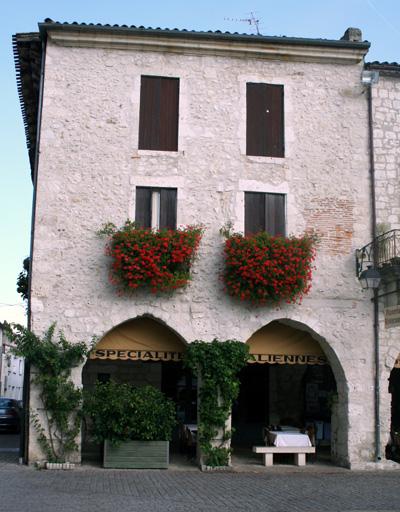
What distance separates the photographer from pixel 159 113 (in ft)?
49.5

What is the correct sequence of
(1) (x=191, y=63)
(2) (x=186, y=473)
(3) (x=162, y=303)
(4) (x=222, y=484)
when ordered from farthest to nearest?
(1) (x=191, y=63) < (3) (x=162, y=303) < (2) (x=186, y=473) < (4) (x=222, y=484)

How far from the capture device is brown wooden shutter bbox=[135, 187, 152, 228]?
14586 mm

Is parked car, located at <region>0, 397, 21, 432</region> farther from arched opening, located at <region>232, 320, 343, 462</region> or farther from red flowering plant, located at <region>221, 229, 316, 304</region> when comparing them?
red flowering plant, located at <region>221, 229, 316, 304</region>

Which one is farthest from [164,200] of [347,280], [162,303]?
[347,280]

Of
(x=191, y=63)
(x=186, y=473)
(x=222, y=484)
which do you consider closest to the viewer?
A: (x=222, y=484)

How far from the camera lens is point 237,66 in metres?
15.5

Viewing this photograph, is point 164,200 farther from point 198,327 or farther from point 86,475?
point 86,475

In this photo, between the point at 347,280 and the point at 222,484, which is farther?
the point at 347,280

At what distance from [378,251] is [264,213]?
102 inches

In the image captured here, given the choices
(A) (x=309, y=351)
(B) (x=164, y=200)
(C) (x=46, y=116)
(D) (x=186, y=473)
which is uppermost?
(C) (x=46, y=116)

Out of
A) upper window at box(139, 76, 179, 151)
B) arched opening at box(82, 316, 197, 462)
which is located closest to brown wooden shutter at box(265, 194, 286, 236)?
upper window at box(139, 76, 179, 151)

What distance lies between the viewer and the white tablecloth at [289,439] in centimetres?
1459

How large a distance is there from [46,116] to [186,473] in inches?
311

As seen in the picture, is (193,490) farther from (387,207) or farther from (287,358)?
(387,207)
